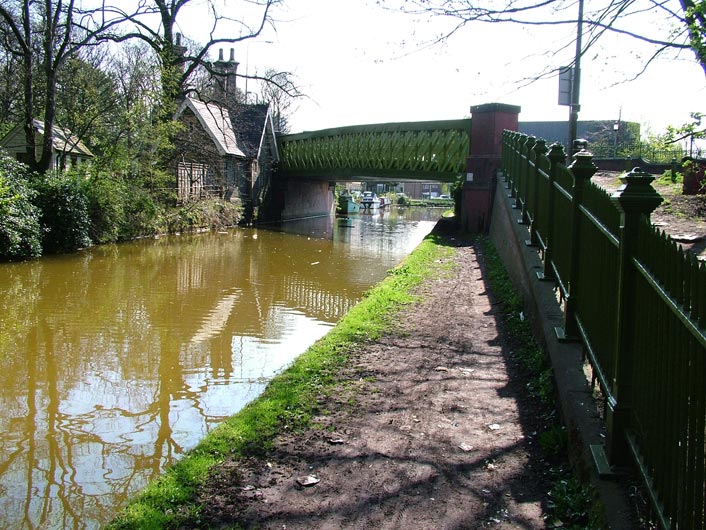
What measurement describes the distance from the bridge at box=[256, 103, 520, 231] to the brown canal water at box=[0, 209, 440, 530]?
5.56m

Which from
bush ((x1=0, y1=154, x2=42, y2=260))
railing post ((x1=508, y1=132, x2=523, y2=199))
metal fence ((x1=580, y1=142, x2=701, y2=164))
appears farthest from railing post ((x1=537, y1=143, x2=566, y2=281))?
metal fence ((x1=580, y1=142, x2=701, y2=164))

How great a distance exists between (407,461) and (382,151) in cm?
2665

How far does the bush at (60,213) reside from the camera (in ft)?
63.2

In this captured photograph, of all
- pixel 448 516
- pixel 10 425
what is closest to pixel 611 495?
pixel 448 516

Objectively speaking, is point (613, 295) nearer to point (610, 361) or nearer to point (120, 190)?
point (610, 361)

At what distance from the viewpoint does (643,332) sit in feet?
10.6

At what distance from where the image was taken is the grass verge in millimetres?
3404

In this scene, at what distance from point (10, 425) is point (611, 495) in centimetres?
541

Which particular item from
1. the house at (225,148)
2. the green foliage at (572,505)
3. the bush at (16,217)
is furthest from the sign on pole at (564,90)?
the house at (225,148)

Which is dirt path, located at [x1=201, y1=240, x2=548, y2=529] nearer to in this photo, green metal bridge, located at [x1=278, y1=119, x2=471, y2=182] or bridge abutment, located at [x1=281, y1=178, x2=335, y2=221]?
green metal bridge, located at [x1=278, y1=119, x2=471, y2=182]

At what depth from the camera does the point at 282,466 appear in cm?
440

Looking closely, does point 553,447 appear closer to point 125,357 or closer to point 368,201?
point 125,357

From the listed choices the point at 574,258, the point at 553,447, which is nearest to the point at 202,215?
the point at 574,258

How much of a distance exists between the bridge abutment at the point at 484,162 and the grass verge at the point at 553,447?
13.2 m
